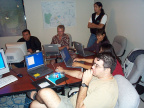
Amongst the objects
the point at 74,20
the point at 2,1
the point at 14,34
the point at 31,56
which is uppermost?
the point at 2,1

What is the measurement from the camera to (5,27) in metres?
4.16

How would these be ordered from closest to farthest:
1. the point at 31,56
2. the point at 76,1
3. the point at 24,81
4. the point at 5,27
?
the point at 24,81
the point at 31,56
the point at 5,27
the point at 76,1

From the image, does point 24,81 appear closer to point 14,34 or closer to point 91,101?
point 91,101

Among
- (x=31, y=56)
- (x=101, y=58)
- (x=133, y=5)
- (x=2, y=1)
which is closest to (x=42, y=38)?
(x=2, y=1)

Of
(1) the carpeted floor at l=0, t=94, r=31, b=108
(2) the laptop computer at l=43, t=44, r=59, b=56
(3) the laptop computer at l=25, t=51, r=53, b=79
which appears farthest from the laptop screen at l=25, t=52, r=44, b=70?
(1) the carpeted floor at l=0, t=94, r=31, b=108

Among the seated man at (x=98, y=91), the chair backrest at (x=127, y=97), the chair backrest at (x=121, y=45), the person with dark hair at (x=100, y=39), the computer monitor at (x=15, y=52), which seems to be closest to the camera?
the chair backrest at (x=127, y=97)

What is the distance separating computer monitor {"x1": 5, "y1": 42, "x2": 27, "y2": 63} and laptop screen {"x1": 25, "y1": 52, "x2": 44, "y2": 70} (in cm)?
31

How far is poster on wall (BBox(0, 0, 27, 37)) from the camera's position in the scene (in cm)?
399

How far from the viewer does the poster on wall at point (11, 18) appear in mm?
3993

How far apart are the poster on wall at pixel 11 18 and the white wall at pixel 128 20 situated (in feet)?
9.30

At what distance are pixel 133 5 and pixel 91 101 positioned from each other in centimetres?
245

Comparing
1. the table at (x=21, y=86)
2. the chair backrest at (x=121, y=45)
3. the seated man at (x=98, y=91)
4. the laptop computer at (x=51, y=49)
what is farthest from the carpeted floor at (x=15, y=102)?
the chair backrest at (x=121, y=45)

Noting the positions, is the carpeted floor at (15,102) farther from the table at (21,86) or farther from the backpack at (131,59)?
the backpack at (131,59)

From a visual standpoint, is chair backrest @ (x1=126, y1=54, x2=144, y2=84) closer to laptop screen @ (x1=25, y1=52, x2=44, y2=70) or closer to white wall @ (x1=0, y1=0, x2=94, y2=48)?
laptop screen @ (x1=25, y1=52, x2=44, y2=70)
